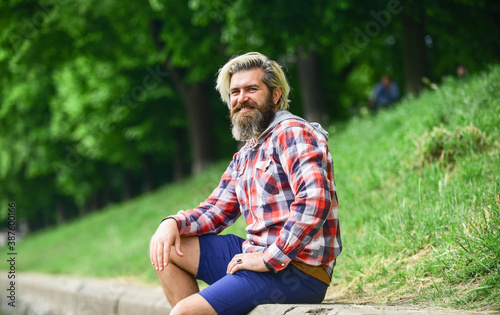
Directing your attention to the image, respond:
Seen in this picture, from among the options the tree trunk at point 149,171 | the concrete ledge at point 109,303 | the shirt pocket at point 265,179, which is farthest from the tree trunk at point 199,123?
the shirt pocket at point 265,179

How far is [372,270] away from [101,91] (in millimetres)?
16100

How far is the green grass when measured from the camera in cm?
322

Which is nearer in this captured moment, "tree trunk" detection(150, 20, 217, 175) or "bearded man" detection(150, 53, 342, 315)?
"bearded man" detection(150, 53, 342, 315)

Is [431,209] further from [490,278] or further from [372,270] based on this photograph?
[490,278]

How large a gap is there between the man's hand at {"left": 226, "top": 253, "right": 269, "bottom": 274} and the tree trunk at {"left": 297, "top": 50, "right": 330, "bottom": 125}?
982 cm

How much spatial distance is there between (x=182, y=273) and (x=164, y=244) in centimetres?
27

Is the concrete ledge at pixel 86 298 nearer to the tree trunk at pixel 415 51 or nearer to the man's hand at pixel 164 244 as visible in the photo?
the man's hand at pixel 164 244

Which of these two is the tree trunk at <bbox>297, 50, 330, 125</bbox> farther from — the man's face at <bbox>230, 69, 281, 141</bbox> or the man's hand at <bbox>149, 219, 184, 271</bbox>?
the man's hand at <bbox>149, 219, 184, 271</bbox>

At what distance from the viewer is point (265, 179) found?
10.0 ft

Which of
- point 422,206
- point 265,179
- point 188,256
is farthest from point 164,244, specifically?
point 422,206

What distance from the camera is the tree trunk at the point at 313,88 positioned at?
41.6ft

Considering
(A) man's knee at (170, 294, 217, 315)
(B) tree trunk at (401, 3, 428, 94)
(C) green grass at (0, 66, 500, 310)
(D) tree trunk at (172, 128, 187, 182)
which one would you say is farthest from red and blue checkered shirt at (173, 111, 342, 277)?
(D) tree trunk at (172, 128, 187, 182)

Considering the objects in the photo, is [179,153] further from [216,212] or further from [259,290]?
[259,290]

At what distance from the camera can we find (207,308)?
289 centimetres
